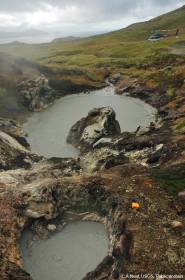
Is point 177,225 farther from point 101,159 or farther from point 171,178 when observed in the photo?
point 101,159

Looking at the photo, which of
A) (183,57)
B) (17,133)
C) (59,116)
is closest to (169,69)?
(183,57)

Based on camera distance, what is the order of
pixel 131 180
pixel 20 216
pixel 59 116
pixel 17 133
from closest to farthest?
1. pixel 20 216
2. pixel 131 180
3. pixel 17 133
4. pixel 59 116

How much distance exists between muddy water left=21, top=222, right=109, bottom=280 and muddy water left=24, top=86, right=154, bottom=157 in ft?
95.2

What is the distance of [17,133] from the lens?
79688mm

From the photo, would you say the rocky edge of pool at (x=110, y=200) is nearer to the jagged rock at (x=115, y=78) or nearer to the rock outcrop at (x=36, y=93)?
the rock outcrop at (x=36, y=93)

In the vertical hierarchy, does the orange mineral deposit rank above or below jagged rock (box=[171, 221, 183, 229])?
above

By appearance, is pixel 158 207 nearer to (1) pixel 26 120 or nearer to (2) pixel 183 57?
(1) pixel 26 120

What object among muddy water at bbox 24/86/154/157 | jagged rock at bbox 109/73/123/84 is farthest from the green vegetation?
jagged rock at bbox 109/73/123/84

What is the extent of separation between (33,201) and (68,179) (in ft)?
18.8

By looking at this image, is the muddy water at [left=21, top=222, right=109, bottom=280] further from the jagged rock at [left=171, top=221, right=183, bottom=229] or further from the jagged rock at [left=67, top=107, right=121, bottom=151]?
the jagged rock at [left=67, top=107, right=121, bottom=151]

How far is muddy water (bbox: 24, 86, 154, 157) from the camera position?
71.8m

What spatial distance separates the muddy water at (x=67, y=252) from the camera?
1337 inches

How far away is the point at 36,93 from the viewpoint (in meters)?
106

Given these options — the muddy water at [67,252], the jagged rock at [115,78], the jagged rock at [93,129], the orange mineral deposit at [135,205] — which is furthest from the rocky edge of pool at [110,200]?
the jagged rock at [115,78]
